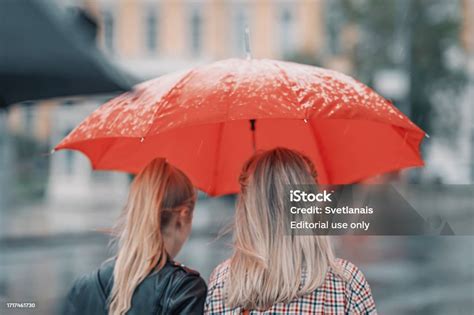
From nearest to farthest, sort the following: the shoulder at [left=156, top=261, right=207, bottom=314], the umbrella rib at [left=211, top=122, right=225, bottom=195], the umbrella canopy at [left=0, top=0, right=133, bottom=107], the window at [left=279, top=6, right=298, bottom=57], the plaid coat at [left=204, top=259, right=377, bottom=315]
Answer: the umbrella canopy at [left=0, top=0, right=133, bottom=107] → the plaid coat at [left=204, top=259, right=377, bottom=315] → the shoulder at [left=156, top=261, right=207, bottom=314] → the umbrella rib at [left=211, top=122, right=225, bottom=195] → the window at [left=279, top=6, right=298, bottom=57]

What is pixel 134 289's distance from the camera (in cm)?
247

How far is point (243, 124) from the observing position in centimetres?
356

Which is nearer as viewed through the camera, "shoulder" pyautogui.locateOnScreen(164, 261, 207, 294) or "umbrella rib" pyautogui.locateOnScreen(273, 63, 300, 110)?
"shoulder" pyautogui.locateOnScreen(164, 261, 207, 294)

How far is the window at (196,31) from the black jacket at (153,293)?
91.3 feet

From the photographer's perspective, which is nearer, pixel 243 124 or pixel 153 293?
pixel 153 293

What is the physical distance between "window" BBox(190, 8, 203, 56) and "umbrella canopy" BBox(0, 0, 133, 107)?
28.1 m

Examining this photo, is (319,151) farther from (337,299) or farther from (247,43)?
(337,299)

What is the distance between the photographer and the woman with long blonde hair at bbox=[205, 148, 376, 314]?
2.26m

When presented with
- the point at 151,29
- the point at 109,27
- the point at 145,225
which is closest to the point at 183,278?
the point at 145,225

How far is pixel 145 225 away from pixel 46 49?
2.55 ft

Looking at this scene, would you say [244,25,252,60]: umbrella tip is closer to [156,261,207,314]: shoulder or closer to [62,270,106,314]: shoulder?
[156,261,207,314]: shoulder

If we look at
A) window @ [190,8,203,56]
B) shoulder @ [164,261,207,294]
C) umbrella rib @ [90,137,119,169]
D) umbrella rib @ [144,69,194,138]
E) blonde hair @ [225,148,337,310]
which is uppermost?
window @ [190,8,203,56]

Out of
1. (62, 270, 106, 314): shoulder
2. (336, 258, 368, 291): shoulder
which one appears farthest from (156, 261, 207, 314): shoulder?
(336, 258, 368, 291): shoulder

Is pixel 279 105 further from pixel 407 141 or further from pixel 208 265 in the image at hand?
pixel 208 265
